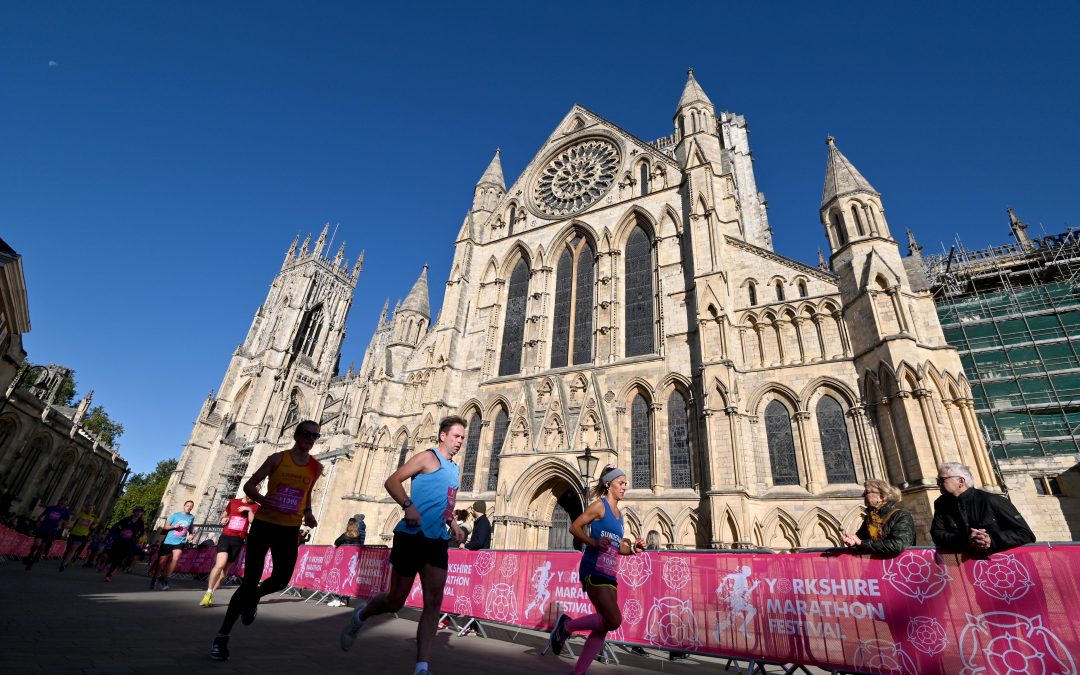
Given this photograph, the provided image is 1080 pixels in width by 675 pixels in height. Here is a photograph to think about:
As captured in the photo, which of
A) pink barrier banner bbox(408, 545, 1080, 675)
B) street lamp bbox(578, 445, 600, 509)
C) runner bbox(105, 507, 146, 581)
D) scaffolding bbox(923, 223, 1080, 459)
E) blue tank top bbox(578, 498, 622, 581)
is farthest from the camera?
scaffolding bbox(923, 223, 1080, 459)

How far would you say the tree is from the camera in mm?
54406

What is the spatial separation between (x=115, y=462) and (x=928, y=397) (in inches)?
2198

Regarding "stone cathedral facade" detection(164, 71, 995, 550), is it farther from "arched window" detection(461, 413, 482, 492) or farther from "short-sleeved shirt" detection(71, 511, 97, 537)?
"short-sleeved shirt" detection(71, 511, 97, 537)

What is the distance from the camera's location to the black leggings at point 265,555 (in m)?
3.51

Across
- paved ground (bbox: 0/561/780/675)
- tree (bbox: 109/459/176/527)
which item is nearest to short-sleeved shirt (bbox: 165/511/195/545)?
paved ground (bbox: 0/561/780/675)

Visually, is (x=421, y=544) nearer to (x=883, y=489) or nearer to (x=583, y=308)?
(x=883, y=489)

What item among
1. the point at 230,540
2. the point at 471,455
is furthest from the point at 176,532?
the point at 471,455

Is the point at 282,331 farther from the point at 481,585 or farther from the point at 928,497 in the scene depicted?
the point at 928,497

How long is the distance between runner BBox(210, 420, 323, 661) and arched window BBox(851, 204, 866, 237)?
15798 mm

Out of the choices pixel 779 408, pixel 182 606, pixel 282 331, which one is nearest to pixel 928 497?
pixel 779 408

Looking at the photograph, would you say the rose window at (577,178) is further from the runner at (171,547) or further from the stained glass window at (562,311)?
the runner at (171,547)

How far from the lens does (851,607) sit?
442cm

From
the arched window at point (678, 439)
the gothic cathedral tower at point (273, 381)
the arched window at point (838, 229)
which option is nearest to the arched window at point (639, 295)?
the arched window at point (678, 439)

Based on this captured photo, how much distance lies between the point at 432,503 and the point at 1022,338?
2427 centimetres
